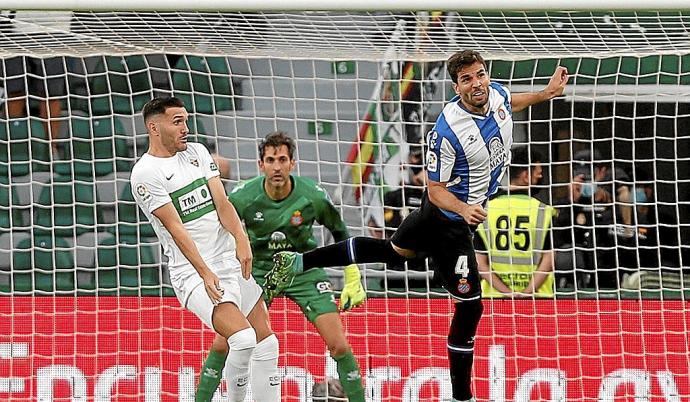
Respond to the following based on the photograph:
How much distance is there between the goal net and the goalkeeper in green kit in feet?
2.63

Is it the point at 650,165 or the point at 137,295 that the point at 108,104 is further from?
the point at 650,165

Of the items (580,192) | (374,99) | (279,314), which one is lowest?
(279,314)

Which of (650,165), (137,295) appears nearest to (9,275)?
(137,295)

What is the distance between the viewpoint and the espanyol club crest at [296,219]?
6738 mm

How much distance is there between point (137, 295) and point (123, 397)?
74 centimetres

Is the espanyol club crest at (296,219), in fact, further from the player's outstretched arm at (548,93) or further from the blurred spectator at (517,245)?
the blurred spectator at (517,245)

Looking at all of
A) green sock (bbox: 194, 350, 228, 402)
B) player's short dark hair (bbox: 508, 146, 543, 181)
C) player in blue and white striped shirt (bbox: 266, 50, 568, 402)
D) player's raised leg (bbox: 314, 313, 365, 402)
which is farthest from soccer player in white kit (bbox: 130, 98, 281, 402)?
player's short dark hair (bbox: 508, 146, 543, 181)

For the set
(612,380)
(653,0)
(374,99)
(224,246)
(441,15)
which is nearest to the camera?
(653,0)

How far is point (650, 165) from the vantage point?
8.17 m

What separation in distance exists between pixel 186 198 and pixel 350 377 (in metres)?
1.40

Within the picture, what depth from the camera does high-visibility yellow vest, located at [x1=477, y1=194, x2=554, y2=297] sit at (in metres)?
7.89

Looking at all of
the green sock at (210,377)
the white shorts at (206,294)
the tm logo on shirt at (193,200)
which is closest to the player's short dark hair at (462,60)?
the tm logo on shirt at (193,200)

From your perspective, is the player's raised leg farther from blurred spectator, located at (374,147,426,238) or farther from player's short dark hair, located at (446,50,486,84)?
player's short dark hair, located at (446,50,486,84)

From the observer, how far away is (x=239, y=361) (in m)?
6.06
